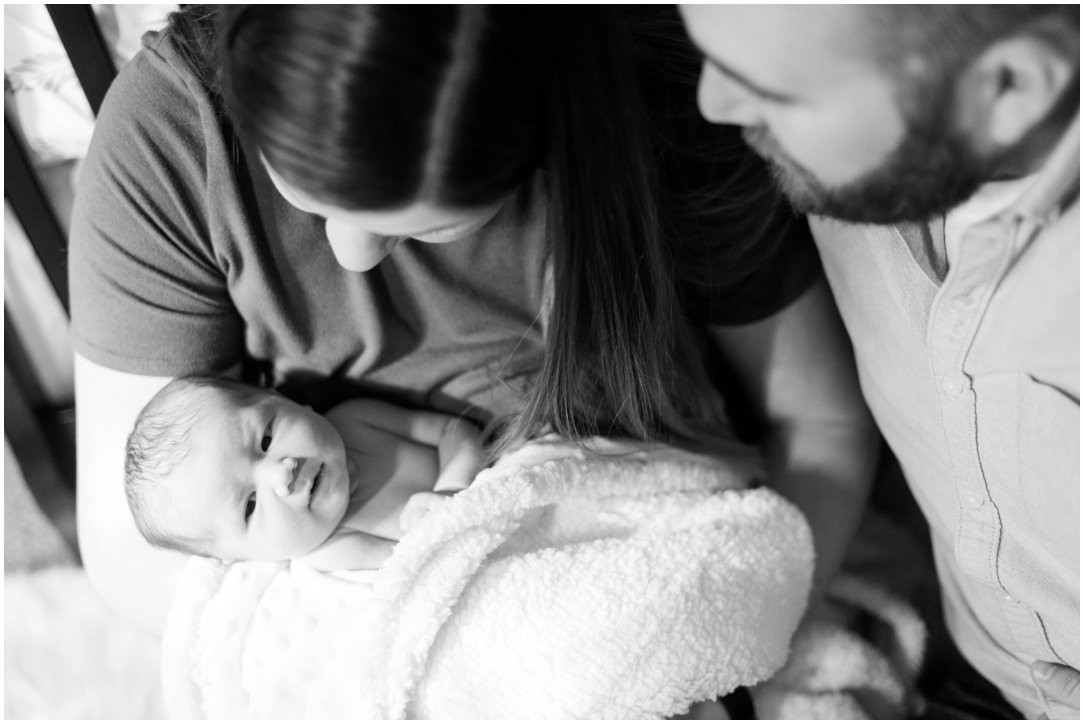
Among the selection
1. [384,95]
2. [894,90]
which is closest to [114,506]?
[384,95]

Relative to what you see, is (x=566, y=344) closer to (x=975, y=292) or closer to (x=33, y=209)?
(x=975, y=292)

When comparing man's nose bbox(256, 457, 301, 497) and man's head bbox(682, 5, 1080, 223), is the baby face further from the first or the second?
man's head bbox(682, 5, 1080, 223)

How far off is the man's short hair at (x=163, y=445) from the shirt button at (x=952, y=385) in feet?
2.38

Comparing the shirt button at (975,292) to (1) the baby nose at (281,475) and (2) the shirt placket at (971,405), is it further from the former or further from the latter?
(1) the baby nose at (281,475)

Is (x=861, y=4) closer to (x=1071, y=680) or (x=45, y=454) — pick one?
(x=1071, y=680)

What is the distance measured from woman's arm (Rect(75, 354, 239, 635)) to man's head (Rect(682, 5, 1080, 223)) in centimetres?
73

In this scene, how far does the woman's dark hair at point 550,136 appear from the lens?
67 cm

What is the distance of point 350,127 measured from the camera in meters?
0.68

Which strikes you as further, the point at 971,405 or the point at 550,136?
the point at 971,405

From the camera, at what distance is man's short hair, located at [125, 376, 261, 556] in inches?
39.7

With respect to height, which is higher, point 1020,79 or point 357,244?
point 1020,79

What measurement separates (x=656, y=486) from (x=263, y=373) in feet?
1.64

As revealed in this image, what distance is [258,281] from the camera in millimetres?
1000

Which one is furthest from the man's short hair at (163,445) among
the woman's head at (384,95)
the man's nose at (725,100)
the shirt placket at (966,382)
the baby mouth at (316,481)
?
the shirt placket at (966,382)
